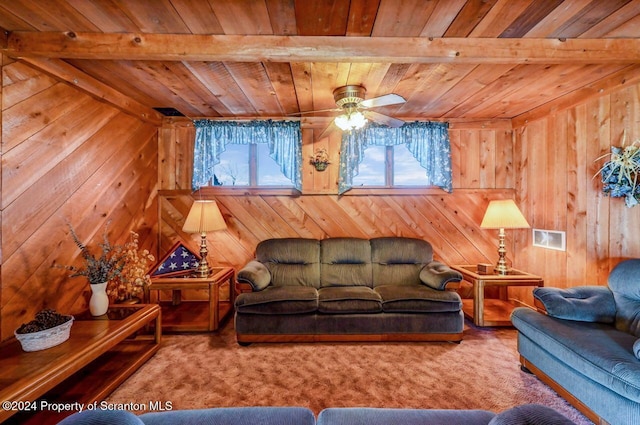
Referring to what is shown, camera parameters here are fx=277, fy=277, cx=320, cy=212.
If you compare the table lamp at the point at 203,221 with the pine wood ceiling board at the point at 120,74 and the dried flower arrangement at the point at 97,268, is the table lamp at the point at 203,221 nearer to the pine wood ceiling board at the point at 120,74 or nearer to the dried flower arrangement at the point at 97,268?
the dried flower arrangement at the point at 97,268

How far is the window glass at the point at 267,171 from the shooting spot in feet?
13.0

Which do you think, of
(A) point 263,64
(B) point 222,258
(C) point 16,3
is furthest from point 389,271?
(C) point 16,3

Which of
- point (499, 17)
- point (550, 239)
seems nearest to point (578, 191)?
point (550, 239)

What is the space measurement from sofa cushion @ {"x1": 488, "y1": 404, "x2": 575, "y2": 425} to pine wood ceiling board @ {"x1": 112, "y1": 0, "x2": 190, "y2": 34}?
256 centimetres

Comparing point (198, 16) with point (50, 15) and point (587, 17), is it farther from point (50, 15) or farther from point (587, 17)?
point (587, 17)

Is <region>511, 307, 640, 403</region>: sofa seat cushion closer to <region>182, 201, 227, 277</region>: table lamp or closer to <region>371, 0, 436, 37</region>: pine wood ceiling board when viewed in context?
<region>371, 0, 436, 37</region>: pine wood ceiling board

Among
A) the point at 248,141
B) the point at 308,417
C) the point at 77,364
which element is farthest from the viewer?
Answer: the point at 248,141

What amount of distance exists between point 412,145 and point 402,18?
2.22m

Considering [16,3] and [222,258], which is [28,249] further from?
[222,258]

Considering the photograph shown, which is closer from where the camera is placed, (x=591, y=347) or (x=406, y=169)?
(x=591, y=347)

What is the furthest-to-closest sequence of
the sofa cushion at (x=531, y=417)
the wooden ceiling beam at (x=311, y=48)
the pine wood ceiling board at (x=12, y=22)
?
1. the wooden ceiling beam at (x=311, y=48)
2. the pine wood ceiling board at (x=12, y=22)
3. the sofa cushion at (x=531, y=417)

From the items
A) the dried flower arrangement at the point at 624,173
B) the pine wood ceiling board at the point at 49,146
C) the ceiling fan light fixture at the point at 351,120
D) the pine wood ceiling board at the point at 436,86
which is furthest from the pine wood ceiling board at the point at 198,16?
the dried flower arrangement at the point at 624,173

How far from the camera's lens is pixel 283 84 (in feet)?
9.18

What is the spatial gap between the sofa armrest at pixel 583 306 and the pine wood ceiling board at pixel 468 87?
6.51 ft
